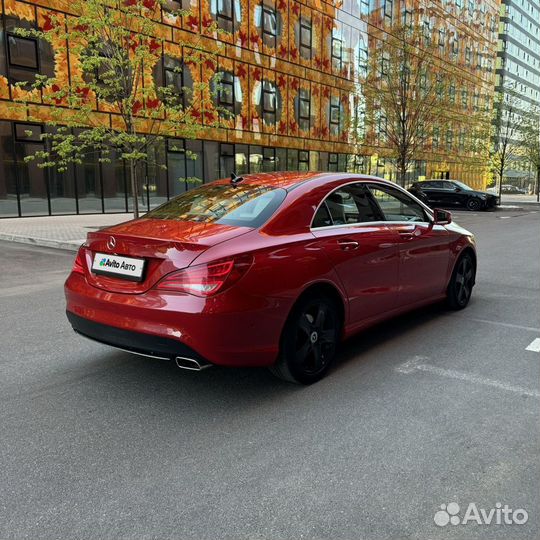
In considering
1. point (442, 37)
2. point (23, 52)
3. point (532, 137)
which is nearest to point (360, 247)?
point (23, 52)

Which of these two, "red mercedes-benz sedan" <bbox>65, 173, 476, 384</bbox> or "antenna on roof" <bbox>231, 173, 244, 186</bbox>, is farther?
"antenna on roof" <bbox>231, 173, 244, 186</bbox>

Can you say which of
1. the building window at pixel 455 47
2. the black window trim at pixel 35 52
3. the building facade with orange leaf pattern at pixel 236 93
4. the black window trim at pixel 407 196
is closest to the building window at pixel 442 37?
the building facade with orange leaf pattern at pixel 236 93

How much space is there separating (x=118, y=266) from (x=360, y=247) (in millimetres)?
1932

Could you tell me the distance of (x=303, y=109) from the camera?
31.0 m

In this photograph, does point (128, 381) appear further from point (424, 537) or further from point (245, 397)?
point (424, 537)

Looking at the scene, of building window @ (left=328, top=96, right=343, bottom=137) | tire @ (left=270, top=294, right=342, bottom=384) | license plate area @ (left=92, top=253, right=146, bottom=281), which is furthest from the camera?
building window @ (left=328, top=96, right=343, bottom=137)

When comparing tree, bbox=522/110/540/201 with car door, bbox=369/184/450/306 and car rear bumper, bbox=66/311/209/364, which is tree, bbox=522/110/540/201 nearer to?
car door, bbox=369/184/450/306

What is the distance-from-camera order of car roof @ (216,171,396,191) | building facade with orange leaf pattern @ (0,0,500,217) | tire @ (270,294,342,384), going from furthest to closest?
building facade with orange leaf pattern @ (0,0,500,217)
car roof @ (216,171,396,191)
tire @ (270,294,342,384)

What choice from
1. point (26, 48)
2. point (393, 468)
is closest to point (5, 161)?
point (26, 48)

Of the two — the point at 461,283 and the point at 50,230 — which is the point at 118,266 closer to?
the point at 461,283

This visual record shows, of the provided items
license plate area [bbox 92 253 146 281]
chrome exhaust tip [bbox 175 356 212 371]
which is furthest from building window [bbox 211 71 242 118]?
chrome exhaust tip [bbox 175 356 212 371]

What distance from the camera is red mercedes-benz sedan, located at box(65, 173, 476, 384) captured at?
3438 millimetres

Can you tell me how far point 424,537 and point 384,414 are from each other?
122 cm

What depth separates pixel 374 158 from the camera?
37.6 metres
